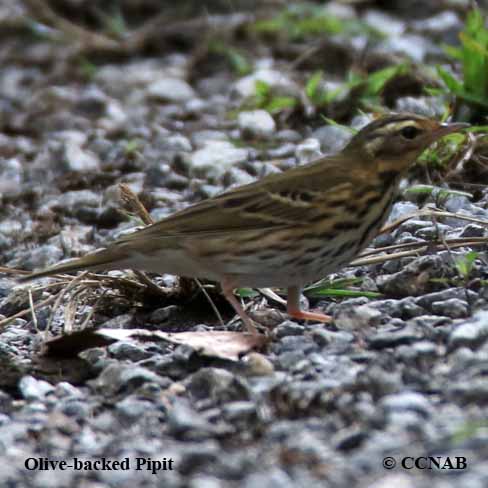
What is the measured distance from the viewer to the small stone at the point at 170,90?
10164 millimetres

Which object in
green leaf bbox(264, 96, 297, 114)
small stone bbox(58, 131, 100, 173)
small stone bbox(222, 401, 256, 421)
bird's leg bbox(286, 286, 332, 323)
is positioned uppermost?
small stone bbox(222, 401, 256, 421)

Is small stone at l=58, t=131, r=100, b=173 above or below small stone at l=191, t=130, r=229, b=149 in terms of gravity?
below

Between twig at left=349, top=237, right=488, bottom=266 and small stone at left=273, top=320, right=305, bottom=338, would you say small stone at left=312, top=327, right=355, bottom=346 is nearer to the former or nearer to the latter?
small stone at left=273, top=320, right=305, bottom=338

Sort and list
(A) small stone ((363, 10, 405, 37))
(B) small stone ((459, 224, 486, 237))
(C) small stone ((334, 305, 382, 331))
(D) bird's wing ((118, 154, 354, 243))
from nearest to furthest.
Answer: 1. (C) small stone ((334, 305, 382, 331))
2. (D) bird's wing ((118, 154, 354, 243))
3. (B) small stone ((459, 224, 486, 237))
4. (A) small stone ((363, 10, 405, 37))

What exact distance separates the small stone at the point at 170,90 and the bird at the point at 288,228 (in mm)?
4888

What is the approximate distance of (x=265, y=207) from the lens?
208 inches

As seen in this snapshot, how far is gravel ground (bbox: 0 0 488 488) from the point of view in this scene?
3.70 m

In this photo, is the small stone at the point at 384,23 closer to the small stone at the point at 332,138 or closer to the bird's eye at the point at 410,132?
the small stone at the point at 332,138

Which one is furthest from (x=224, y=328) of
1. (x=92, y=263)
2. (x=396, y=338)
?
(x=396, y=338)

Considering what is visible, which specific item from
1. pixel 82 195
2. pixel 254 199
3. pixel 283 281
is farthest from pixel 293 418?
pixel 82 195

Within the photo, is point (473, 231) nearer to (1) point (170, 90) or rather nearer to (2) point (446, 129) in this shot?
(2) point (446, 129)

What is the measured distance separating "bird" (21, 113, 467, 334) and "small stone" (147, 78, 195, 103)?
16.0ft

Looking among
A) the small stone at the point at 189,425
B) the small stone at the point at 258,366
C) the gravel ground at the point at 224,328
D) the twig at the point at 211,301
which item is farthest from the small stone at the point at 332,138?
the small stone at the point at 189,425

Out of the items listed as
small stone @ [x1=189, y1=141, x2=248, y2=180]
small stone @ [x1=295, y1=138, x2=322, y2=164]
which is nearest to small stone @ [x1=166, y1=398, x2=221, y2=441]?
small stone @ [x1=295, y1=138, x2=322, y2=164]
